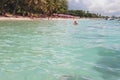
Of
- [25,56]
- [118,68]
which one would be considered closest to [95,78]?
[118,68]

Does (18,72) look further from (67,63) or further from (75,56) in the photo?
(75,56)

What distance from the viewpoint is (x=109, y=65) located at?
34.1 ft

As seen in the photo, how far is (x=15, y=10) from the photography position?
67.8 meters

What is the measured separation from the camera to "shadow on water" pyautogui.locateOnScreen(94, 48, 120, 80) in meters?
8.83

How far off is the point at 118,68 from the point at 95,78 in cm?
184

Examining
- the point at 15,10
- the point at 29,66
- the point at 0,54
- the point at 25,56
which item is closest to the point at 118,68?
the point at 29,66

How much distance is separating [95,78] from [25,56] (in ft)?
14.2

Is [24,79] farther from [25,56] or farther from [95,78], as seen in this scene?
[25,56]

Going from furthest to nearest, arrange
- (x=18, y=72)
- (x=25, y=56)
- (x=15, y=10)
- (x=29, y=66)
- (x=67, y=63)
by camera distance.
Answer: (x=15, y=10)
(x=25, y=56)
(x=67, y=63)
(x=29, y=66)
(x=18, y=72)

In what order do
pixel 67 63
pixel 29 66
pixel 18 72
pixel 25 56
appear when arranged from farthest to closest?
pixel 25 56 → pixel 67 63 → pixel 29 66 → pixel 18 72

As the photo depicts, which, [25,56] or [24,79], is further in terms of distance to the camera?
Answer: [25,56]

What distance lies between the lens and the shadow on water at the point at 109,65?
8828mm

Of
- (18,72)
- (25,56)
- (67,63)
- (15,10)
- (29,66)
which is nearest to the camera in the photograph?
(18,72)

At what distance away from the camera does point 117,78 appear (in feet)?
27.7
